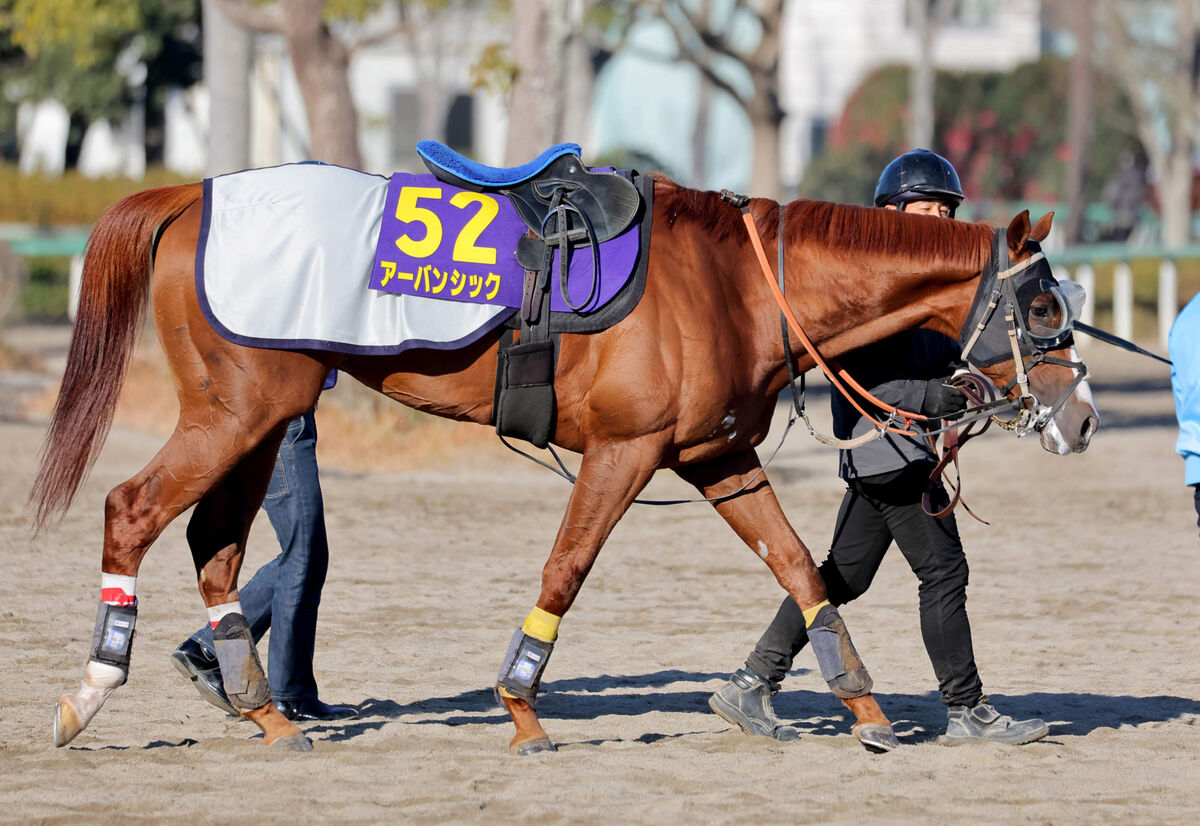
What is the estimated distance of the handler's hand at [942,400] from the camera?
16.8ft

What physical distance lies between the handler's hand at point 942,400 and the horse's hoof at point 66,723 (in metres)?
2.78

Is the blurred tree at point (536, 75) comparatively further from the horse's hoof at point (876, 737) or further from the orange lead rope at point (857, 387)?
the horse's hoof at point (876, 737)

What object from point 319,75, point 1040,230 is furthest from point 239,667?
point 319,75

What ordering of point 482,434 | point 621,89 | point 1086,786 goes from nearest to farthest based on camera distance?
point 1086,786, point 482,434, point 621,89

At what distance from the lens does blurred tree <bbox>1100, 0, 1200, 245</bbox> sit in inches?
1080

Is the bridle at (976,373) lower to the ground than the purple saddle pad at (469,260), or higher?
lower

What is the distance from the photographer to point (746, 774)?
188 inches

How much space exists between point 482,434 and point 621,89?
2674cm

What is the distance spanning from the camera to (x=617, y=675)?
20.2 feet

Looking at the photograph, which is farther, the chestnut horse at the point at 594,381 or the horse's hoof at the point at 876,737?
the horse's hoof at the point at 876,737

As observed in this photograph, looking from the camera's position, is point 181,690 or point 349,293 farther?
point 181,690

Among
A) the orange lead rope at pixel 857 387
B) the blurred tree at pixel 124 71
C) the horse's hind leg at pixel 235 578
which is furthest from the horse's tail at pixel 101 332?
the blurred tree at pixel 124 71

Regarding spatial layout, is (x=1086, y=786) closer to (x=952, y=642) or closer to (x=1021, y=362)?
(x=952, y=642)

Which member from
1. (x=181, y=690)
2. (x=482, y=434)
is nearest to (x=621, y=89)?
(x=482, y=434)
